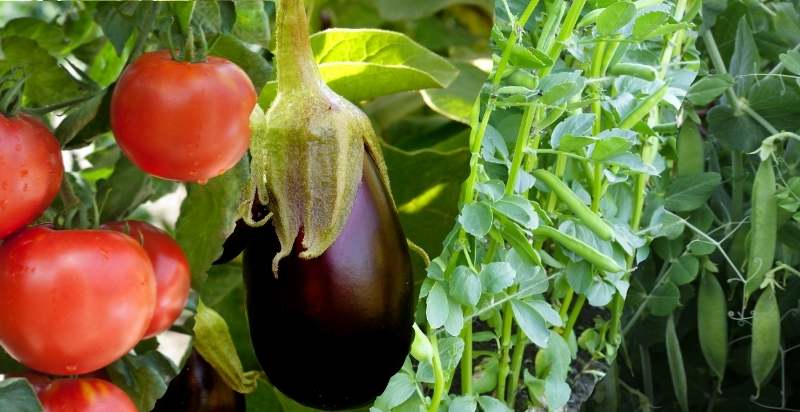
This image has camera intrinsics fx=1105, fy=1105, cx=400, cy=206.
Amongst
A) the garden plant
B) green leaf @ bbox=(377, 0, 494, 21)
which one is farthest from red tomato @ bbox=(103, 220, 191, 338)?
green leaf @ bbox=(377, 0, 494, 21)

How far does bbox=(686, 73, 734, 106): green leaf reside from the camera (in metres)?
0.51

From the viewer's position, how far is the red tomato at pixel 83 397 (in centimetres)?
46

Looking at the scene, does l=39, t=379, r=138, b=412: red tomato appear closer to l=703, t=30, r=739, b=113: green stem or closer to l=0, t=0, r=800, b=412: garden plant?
l=0, t=0, r=800, b=412: garden plant

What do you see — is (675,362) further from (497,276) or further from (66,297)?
(66,297)

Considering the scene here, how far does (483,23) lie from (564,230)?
0.55 meters

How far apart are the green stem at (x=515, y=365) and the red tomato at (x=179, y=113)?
0.15m

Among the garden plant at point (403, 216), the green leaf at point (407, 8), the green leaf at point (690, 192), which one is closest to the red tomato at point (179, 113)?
the garden plant at point (403, 216)

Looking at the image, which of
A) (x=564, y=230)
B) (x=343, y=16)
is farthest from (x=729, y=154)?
(x=343, y=16)

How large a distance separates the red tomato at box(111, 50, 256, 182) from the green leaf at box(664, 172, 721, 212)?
0.21 meters

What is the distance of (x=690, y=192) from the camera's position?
53cm

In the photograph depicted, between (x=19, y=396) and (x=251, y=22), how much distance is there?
0.19 meters

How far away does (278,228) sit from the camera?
0.38 m

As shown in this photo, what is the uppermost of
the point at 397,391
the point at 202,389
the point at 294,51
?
the point at 294,51

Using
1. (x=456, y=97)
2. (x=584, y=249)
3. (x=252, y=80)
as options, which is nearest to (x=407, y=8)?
(x=456, y=97)
